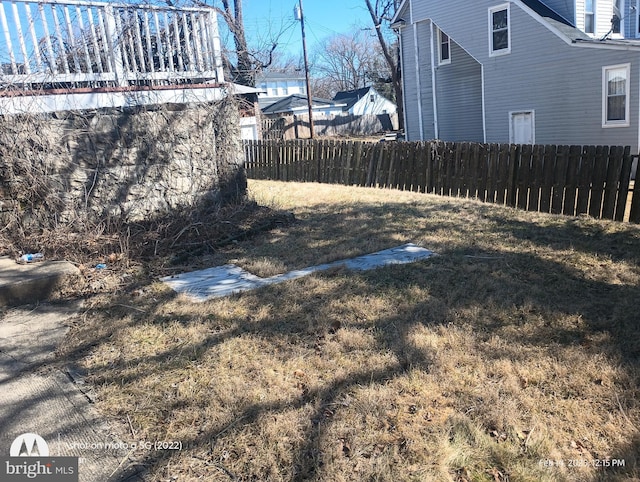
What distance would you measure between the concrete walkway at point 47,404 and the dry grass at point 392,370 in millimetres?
143

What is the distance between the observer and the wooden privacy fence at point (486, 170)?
7.85 m

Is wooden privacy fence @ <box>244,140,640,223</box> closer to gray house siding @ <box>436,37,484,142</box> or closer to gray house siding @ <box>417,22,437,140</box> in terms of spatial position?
gray house siding @ <box>436,37,484,142</box>

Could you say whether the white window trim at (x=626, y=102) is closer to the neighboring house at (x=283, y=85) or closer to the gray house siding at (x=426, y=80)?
the gray house siding at (x=426, y=80)

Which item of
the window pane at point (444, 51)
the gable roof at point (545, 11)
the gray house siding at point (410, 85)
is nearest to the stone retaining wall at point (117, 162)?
the gable roof at point (545, 11)

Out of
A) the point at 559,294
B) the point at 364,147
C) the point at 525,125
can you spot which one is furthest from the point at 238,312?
the point at 525,125

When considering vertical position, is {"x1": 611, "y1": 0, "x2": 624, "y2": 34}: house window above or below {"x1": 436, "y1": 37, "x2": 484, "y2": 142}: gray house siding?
above

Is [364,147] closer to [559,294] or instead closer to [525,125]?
[525,125]

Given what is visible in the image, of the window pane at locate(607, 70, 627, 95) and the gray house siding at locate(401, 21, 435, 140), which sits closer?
the window pane at locate(607, 70, 627, 95)

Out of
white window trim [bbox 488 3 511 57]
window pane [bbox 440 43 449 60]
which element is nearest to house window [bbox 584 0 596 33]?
white window trim [bbox 488 3 511 57]

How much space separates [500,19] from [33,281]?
16997 mm

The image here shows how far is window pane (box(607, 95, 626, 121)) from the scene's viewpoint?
1420 centimetres

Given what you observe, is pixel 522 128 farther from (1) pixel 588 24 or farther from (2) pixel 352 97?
(2) pixel 352 97

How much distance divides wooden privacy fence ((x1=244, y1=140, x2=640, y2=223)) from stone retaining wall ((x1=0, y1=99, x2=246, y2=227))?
4.75 meters

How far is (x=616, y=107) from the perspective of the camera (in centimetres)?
1436
